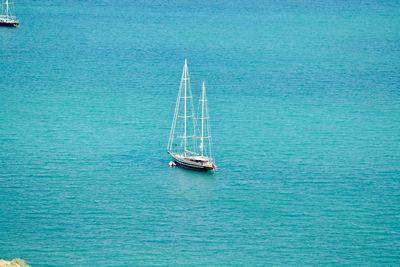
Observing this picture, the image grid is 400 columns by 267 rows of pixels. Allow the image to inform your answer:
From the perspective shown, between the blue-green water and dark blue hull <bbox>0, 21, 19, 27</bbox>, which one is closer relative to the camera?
the blue-green water

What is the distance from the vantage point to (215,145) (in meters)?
99.1

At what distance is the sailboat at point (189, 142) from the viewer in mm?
91562

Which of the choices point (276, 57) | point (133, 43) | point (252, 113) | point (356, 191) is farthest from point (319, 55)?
point (356, 191)

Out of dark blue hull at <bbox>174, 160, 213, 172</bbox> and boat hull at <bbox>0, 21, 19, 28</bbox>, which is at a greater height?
boat hull at <bbox>0, 21, 19, 28</bbox>

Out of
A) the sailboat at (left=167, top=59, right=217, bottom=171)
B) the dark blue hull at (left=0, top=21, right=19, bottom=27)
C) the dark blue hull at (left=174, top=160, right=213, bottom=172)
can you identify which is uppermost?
the dark blue hull at (left=0, top=21, right=19, bottom=27)

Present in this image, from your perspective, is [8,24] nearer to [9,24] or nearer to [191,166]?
[9,24]

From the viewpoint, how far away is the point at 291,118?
109125 mm

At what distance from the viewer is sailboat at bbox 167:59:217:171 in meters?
91.6

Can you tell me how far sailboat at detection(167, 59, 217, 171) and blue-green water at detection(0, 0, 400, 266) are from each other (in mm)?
931

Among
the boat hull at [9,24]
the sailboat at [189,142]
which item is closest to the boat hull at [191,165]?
the sailboat at [189,142]

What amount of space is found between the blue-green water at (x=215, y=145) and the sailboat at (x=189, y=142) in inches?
36.7

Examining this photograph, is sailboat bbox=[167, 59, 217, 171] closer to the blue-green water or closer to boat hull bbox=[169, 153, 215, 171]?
boat hull bbox=[169, 153, 215, 171]

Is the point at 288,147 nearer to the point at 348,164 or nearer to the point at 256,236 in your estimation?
the point at 348,164

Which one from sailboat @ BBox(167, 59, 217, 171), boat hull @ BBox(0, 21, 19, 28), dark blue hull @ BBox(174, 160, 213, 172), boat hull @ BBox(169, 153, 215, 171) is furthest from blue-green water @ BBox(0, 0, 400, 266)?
boat hull @ BBox(0, 21, 19, 28)
